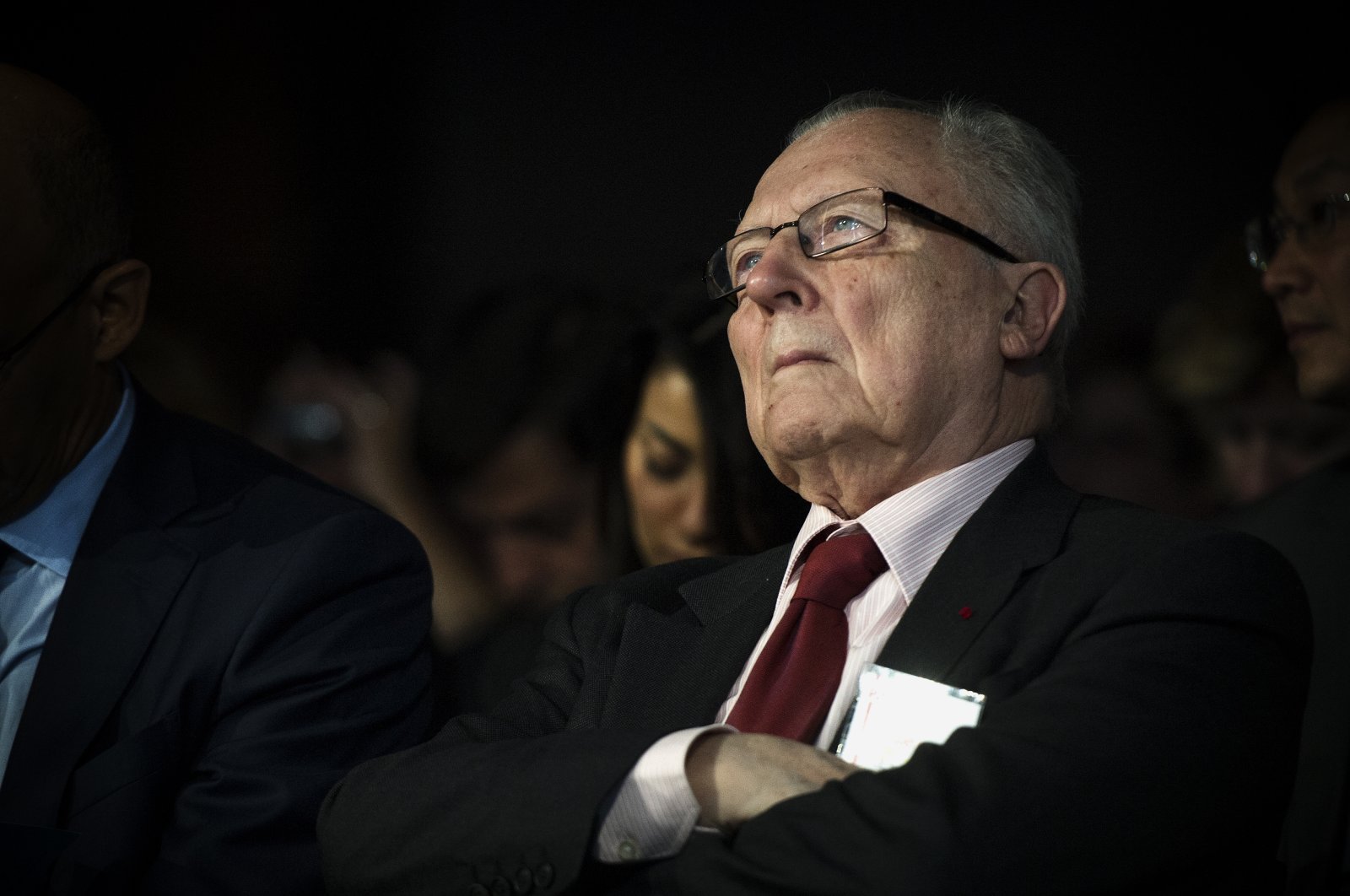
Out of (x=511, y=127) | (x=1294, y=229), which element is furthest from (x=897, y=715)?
(x=511, y=127)

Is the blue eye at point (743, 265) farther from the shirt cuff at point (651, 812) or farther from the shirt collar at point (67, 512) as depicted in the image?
the shirt collar at point (67, 512)

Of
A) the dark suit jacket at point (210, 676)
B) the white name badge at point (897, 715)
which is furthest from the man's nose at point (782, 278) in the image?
the dark suit jacket at point (210, 676)

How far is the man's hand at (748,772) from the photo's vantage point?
55.7 inches

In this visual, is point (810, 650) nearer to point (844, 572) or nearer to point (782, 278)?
point (844, 572)

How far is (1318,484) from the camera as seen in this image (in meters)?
2.62

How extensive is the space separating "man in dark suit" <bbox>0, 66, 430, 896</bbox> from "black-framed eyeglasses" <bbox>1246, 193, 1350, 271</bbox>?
1831 millimetres

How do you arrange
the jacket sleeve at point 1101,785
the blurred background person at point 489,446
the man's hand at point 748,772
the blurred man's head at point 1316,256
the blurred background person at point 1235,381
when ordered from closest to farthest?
1. the jacket sleeve at point 1101,785
2. the man's hand at point 748,772
3. the blurred man's head at point 1316,256
4. the blurred background person at point 1235,381
5. the blurred background person at point 489,446

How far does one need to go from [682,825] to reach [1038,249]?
114 cm

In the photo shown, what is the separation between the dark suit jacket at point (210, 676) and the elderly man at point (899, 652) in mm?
326

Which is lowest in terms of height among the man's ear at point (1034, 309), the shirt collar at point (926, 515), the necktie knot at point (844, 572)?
the necktie knot at point (844, 572)

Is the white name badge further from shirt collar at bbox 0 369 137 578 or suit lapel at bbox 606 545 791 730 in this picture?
shirt collar at bbox 0 369 137 578

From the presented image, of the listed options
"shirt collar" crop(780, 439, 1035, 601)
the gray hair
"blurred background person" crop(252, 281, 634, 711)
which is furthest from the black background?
"shirt collar" crop(780, 439, 1035, 601)

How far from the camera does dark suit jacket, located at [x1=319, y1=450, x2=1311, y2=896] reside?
1282 mm

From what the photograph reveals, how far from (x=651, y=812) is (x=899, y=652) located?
1.30 ft
